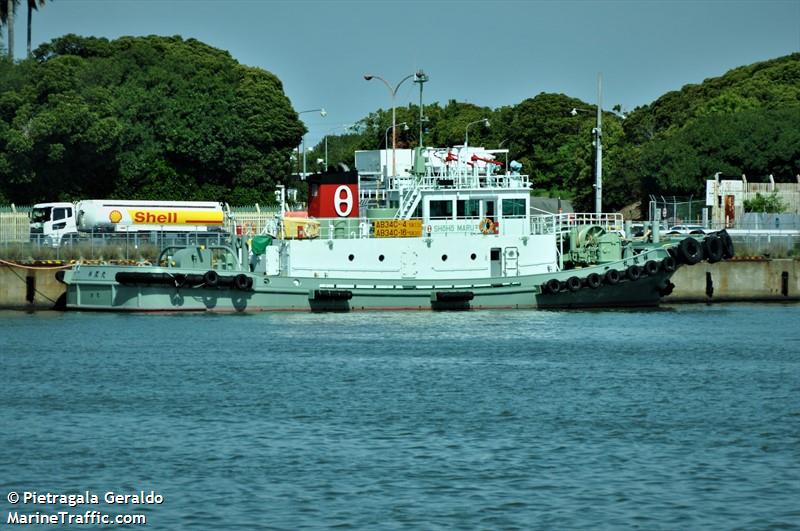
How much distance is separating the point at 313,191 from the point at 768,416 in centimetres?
2173

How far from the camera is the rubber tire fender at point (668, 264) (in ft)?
137

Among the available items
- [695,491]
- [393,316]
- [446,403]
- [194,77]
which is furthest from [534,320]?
[194,77]

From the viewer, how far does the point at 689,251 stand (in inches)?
1650

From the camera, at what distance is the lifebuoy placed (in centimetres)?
4138

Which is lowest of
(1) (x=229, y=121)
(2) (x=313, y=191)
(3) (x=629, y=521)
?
(3) (x=629, y=521)

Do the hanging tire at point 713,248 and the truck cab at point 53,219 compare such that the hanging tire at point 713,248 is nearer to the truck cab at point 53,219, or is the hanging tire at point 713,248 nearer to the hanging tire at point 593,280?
the hanging tire at point 593,280

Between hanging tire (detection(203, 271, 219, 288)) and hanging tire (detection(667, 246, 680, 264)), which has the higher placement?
hanging tire (detection(667, 246, 680, 264))

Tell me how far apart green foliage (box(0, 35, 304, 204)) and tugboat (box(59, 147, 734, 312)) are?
2520 cm

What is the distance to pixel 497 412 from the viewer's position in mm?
24781

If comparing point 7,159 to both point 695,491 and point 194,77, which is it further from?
point 695,491

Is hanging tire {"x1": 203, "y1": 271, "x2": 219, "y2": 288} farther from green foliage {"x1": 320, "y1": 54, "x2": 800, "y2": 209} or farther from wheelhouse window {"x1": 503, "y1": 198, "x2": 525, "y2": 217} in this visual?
green foliage {"x1": 320, "y1": 54, "x2": 800, "y2": 209}

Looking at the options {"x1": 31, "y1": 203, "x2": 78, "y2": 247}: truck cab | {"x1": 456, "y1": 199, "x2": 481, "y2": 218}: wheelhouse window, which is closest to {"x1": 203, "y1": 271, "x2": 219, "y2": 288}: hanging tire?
{"x1": 456, "y1": 199, "x2": 481, "y2": 218}: wheelhouse window

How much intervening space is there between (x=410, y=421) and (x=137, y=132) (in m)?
49.7

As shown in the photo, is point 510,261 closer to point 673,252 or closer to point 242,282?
point 673,252
